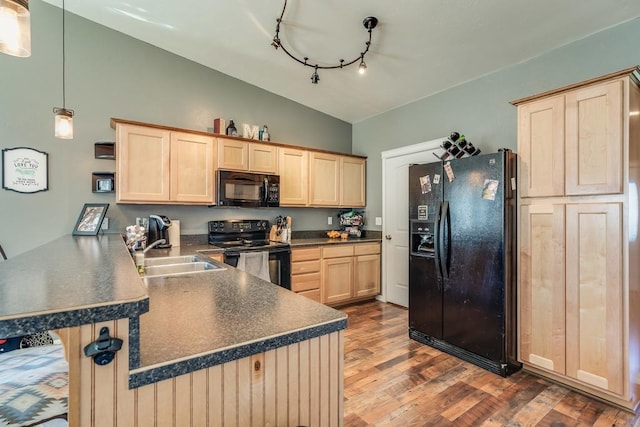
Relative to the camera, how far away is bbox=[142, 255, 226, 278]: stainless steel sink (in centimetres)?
221

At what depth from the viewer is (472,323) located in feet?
8.50

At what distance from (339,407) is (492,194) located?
209 cm

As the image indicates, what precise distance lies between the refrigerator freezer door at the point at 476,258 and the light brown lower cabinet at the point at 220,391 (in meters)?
1.92

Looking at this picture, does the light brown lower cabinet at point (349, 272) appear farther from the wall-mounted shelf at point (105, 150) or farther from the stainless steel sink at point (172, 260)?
the wall-mounted shelf at point (105, 150)

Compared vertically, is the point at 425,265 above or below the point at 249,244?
below

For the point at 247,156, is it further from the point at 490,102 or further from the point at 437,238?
the point at 490,102

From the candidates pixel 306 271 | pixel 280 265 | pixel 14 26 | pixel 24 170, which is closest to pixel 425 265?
pixel 306 271

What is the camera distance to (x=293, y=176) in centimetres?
400

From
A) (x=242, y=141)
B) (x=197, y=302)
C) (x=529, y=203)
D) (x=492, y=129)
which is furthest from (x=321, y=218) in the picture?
(x=197, y=302)

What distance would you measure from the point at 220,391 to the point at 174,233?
2795mm

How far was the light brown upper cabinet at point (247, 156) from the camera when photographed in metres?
3.47

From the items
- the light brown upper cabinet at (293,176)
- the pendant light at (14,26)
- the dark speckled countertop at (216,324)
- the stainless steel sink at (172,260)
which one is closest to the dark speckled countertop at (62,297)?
the dark speckled countertop at (216,324)

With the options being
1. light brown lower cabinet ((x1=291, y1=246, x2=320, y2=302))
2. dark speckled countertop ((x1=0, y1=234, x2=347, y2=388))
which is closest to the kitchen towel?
light brown lower cabinet ((x1=291, y1=246, x2=320, y2=302))

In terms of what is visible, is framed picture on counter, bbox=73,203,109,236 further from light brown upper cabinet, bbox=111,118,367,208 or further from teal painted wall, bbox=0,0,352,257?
light brown upper cabinet, bbox=111,118,367,208
